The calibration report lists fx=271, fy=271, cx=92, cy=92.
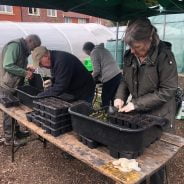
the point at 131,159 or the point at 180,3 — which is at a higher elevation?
the point at 180,3

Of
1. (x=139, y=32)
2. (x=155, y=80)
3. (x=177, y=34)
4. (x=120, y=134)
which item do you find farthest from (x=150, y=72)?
(x=177, y=34)

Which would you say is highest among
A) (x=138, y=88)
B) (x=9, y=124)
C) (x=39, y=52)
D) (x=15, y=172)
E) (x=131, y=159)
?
(x=39, y=52)

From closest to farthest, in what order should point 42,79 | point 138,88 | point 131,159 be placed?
point 131,159, point 138,88, point 42,79

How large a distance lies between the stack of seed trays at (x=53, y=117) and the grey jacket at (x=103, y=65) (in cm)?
234

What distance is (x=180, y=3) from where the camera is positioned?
4102 millimetres

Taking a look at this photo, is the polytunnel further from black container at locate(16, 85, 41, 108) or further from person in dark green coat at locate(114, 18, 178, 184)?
person in dark green coat at locate(114, 18, 178, 184)

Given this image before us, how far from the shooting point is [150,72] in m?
2.08

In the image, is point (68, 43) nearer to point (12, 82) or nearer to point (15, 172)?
point (12, 82)

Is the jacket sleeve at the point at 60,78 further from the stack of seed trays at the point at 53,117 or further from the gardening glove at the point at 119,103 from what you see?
the gardening glove at the point at 119,103

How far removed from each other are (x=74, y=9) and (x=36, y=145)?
89.5 inches

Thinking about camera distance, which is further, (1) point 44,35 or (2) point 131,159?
(1) point 44,35

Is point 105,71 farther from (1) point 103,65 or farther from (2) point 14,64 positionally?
Result: (2) point 14,64

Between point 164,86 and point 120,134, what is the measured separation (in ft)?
1.80

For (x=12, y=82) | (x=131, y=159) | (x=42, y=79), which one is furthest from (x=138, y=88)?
(x=12, y=82)
